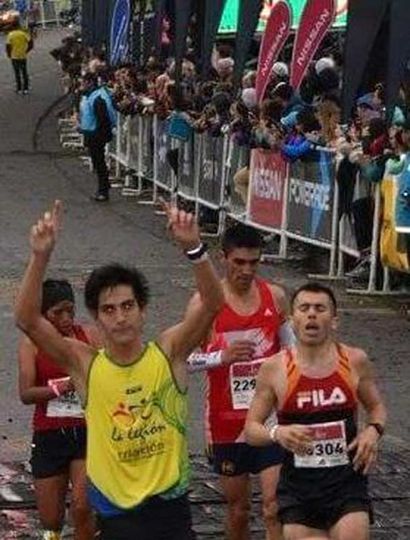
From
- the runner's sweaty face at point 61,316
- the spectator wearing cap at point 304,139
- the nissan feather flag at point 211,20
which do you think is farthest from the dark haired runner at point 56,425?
the nissan feather flag at point 211,20

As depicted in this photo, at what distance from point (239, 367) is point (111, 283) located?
184 cm

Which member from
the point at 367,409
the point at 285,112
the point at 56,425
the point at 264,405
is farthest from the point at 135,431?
the point at 285,112

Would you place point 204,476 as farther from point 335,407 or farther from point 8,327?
point 8,327

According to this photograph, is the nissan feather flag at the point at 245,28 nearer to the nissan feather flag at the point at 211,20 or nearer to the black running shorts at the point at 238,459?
the nissan feather flag at the point at 211,20

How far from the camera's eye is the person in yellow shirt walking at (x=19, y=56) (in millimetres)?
43344

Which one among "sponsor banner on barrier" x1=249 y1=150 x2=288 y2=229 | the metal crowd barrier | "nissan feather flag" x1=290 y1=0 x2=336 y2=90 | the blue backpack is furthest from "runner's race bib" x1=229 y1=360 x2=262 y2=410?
the blue backpack

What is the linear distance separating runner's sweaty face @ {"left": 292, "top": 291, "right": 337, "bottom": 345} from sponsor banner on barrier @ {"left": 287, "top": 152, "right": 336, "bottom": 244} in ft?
33.9

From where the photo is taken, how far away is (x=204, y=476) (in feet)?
32.3

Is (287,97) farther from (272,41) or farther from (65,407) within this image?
(65,407)

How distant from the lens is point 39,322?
21.5ft

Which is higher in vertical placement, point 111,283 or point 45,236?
point 45,236

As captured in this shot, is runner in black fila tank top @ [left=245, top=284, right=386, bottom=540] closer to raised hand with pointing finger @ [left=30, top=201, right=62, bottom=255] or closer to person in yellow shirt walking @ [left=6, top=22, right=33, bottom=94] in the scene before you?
raised hand with pointing finger @ [left=30, top=201, right=62, bottom=255]

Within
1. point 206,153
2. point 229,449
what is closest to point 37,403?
point 229,449

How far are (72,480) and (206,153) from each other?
14.2 metres
